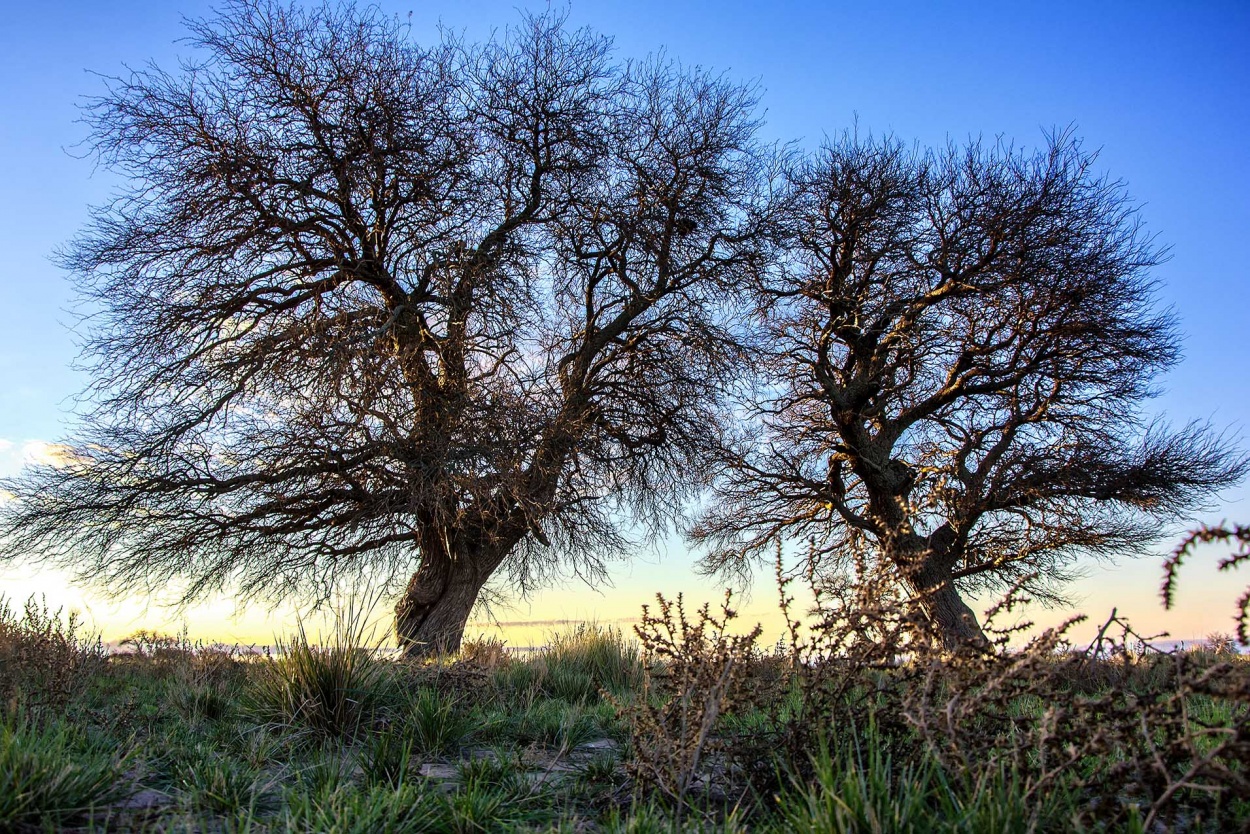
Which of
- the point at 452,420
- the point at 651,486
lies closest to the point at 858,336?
the point at 651,486

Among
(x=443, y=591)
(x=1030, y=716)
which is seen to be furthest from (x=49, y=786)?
(x=443, y=591)

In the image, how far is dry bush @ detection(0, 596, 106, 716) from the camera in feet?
16.6

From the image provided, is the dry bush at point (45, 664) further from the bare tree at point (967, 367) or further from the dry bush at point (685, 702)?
the bare tree at point (967, 367)

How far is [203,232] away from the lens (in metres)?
10.4

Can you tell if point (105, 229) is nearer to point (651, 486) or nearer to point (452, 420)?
point (452, 420)

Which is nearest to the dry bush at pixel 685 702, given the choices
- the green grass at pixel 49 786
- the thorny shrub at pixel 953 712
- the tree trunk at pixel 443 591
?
the thorny shrub at pixel 953 712

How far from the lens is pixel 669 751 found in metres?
3.23

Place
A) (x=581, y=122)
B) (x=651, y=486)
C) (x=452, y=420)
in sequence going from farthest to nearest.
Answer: (x=651, y=486), (x=581, y=122), (x=452, y=420)

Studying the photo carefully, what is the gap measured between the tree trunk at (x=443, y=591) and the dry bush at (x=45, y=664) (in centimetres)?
445

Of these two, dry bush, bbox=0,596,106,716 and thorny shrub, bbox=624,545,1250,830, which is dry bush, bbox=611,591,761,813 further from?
dry bush, bbox=0,596,106,716

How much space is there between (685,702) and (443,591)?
9314 mm

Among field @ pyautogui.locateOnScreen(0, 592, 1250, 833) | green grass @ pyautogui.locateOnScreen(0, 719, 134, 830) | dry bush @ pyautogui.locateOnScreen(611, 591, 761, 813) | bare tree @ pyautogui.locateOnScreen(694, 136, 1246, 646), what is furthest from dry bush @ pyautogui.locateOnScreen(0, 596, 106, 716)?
bare tree @ pyautogui.locateOnScreen(694, 136, 1246, 646)

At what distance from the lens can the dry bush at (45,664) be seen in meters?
5.07

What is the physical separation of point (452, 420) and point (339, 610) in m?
4.48
